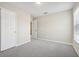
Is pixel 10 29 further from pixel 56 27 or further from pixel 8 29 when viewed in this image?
pixel 56 27

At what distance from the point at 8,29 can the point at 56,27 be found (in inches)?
138

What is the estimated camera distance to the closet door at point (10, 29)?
153 inches

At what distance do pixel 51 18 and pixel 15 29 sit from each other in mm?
3084

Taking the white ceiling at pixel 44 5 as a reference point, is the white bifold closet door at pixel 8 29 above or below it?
below

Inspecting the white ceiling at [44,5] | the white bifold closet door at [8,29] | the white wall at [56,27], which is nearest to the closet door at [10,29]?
the white bifold closet door at [8,29]

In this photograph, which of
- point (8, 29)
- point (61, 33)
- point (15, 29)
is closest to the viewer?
point (8, 29)

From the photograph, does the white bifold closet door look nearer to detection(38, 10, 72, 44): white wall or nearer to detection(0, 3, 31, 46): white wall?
detection(0, 3, 31, 46): white wall

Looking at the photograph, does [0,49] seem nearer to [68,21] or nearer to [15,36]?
[15,36]

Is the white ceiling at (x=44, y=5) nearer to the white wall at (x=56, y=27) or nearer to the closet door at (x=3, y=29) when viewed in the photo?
the closet door at (x=3, y=29)

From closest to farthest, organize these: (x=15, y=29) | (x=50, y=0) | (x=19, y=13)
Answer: (x=50, y=0) → (x=15, y=29) → (x=19, y=13)

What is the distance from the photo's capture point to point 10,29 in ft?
13.4

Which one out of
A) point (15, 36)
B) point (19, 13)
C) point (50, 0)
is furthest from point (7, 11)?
point (50, 0)

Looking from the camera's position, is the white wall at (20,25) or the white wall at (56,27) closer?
the white wall at (20,25)

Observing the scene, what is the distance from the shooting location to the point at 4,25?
3.69 meters
